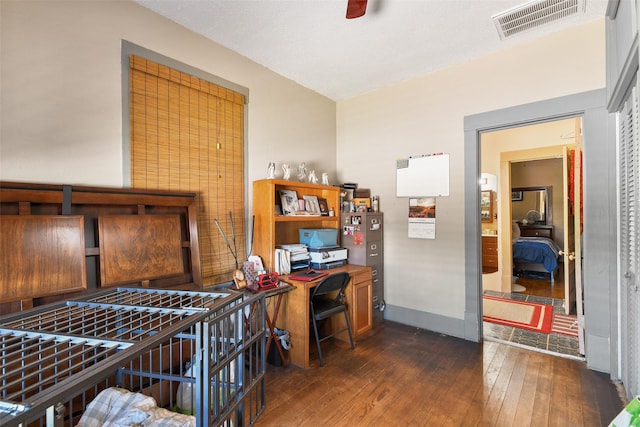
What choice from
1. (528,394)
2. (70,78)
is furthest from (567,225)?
(70,78)

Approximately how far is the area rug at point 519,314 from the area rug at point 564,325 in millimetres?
54

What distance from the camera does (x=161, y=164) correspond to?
2379 mm

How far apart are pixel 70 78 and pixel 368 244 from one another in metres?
2.91

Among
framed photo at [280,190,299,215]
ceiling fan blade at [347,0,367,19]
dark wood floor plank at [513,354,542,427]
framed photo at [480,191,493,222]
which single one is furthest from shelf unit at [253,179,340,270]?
framed photo at [480,191,493,222]

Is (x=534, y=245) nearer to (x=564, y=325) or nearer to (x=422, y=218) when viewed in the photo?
(x=564, y=325)

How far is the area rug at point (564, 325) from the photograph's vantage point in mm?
3330

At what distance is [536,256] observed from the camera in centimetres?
559

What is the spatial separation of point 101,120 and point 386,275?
3.20m

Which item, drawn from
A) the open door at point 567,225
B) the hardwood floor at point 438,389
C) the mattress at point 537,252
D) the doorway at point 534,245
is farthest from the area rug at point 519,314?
the mattress at point 537,252

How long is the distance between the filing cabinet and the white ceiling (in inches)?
64.9

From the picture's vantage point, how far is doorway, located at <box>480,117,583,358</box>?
334 centimetres

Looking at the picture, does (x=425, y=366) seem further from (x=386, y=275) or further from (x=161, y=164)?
(x=161, y=164)

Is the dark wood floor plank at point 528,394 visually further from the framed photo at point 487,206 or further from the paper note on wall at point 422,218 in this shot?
the framed photo at point 487,206

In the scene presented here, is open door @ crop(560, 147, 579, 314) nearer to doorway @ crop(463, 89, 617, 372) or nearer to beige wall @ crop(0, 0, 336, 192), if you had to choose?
doorway @ crop(463, 89, 617, 372)
